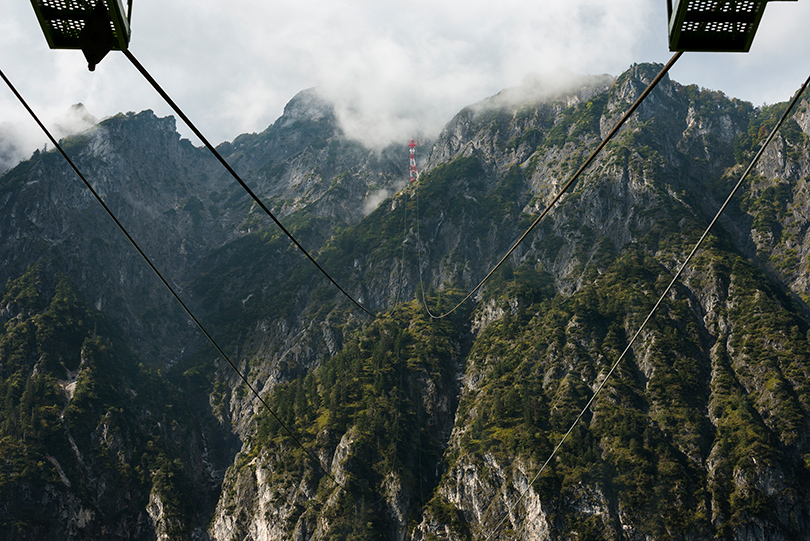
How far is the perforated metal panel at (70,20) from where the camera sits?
7570mm

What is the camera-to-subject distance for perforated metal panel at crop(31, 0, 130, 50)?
7.57 metres

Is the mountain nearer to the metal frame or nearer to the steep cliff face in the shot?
the steep cliff face

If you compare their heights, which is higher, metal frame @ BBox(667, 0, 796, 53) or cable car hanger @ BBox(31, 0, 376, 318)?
cable car hanger @ BBox(31, 0, 376, 318)

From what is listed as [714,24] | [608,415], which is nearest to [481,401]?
[608,415]

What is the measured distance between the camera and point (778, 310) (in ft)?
441

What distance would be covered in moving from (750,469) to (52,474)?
443 ft

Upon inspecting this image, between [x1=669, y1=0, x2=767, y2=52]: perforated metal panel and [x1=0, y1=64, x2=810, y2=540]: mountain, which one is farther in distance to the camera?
[x1=0, y1=64, x2=810, y2=540]: mountain

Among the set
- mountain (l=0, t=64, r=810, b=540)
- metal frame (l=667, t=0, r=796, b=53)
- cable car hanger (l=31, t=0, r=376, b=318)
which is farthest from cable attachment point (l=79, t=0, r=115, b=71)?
mountain (l=0, t=64, r=810, b=540)

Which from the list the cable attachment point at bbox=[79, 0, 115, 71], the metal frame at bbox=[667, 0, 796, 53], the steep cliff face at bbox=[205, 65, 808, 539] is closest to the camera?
the metal frame at bbox=[667, 0, 796, 53]

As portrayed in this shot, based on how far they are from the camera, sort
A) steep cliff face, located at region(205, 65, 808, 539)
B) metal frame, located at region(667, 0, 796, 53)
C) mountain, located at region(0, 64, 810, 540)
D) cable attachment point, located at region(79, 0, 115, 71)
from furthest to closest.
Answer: mountain, located at region(0, 64, 810, 540), steep cliff face, located at region(205, 65, 808, 539), cable attachment point, located at region(79, 0, 115, 71), metal frame, located at region(667, 0, 796, 53)

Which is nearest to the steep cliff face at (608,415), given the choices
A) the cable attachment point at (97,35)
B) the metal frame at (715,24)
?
the metal frame at (715,24)

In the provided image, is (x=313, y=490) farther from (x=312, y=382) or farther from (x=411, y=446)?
(x=312, y=382)

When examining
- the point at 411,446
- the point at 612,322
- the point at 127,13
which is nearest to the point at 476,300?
the point at 612,322

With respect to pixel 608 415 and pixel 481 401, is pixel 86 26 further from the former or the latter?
pixel 481 401
